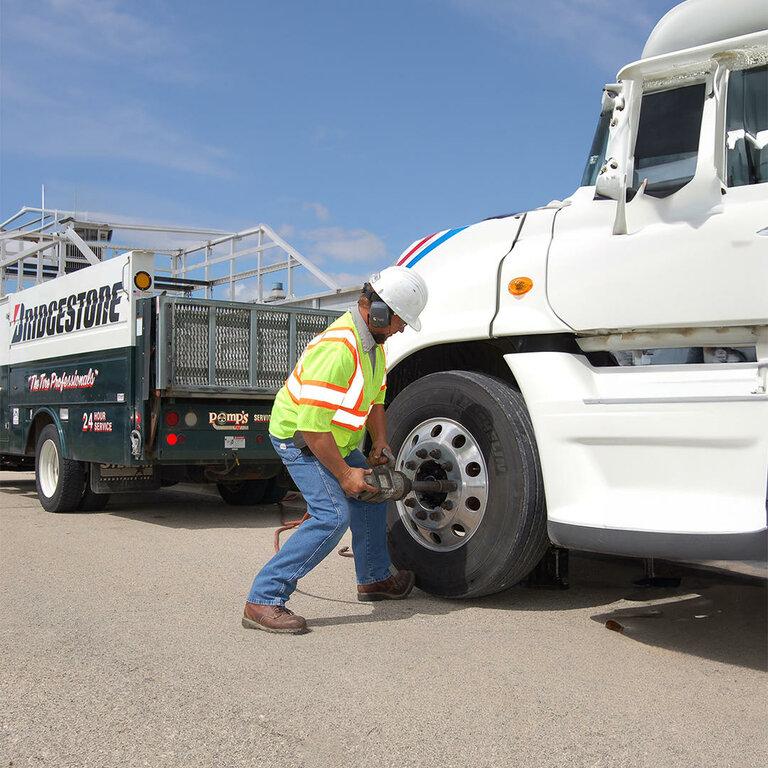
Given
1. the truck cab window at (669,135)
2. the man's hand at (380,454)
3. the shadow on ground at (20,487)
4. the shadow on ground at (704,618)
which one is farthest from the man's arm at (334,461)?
the shadow on ground at (20,487)

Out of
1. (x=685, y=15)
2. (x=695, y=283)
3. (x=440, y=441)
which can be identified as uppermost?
(x=685, y=15)

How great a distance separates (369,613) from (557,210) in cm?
217

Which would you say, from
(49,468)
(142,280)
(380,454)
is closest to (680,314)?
(380,454)

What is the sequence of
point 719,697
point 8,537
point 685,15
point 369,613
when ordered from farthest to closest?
point 8,537 < point 369,613 < point 685,15 < point 719,697

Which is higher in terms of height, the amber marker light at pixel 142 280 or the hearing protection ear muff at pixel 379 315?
the amber marker light at pixel 142 280

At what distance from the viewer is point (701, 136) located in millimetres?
4027

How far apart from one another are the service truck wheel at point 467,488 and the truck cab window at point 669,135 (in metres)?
1.22

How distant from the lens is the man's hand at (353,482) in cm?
432

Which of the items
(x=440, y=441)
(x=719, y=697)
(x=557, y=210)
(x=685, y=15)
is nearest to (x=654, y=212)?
(x=557, y=210)

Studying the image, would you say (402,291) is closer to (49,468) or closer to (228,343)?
(228,343)

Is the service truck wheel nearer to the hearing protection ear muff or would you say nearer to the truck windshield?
the hearing protection ear muff

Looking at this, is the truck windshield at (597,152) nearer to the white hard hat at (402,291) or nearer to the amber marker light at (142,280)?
the white hard hat at (402,291)

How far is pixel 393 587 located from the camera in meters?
4.91

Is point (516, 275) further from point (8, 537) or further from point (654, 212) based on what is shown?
point (8, 537)
